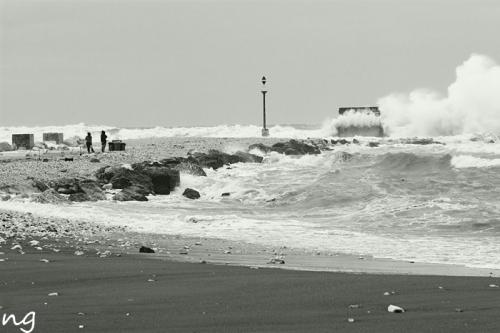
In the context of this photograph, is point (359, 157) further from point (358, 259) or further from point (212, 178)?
point (358, 259)

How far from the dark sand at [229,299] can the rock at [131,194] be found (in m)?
9.77

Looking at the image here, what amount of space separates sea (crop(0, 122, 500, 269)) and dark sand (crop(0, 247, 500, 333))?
2.70m

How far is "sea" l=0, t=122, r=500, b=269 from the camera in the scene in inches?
Result: 496

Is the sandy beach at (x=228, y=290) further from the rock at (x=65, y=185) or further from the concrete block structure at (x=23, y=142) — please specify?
the concrete block structure at (x=23, y=142)

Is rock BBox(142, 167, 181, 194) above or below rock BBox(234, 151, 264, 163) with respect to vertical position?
below

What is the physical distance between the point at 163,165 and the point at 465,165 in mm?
10384

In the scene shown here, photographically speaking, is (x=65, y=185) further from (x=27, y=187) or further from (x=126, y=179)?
(x=126, y=179)

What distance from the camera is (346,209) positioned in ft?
60.0

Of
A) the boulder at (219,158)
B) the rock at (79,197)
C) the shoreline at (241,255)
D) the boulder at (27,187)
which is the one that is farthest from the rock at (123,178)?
the shoreline at (241,255)

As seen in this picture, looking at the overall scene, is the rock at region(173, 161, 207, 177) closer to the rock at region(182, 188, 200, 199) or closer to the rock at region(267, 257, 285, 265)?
the rock at region(182, 188, 200, 199)

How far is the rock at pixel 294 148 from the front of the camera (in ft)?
113

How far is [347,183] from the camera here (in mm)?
23703

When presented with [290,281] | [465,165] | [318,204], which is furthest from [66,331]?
[465,165]

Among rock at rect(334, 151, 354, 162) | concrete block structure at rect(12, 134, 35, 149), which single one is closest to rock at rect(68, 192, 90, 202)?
rock at rect(334, 151, 354, 162)
